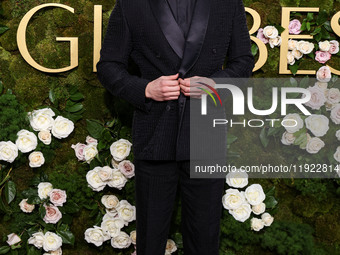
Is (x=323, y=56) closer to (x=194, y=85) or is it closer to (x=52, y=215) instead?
(x=194, y=85)

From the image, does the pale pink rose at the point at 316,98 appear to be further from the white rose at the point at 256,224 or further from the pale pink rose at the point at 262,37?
the white rose at the point at 256,224

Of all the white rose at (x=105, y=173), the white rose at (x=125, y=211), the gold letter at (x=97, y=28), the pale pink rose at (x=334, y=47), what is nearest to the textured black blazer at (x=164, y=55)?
the gold letter at (x=97, y=28)

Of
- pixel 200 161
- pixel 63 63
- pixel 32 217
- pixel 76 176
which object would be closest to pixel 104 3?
pixel 63 63

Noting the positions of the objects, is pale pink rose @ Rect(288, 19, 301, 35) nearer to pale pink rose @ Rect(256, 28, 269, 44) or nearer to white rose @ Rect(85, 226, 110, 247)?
pale pink rose @ Rect(256, 28, 269, 44)

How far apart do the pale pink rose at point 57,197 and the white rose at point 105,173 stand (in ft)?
0.87

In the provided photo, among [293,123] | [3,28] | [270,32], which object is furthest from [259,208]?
[3,28]

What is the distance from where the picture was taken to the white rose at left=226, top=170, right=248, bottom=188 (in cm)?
233

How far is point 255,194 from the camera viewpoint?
7.66ft

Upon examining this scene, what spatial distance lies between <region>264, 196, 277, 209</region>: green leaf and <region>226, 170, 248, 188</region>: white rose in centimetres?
18

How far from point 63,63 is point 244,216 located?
1427 mm

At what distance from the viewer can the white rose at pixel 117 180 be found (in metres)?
2.28

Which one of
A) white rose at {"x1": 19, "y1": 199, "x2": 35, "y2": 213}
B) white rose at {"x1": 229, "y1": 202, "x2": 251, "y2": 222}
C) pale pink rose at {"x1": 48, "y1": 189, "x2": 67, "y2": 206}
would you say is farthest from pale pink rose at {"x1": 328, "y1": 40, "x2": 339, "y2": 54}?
white rose at {"x1": 19, "y1": 199, "x2": 35, "y2": 213}

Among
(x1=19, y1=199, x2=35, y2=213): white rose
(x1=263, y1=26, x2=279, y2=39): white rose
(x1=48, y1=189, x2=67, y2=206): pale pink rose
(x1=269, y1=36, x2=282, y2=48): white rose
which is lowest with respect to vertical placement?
(x1=19, y1=199, x2=35, y2=213): white rose

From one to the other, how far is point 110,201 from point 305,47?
1479mm
